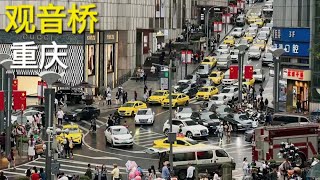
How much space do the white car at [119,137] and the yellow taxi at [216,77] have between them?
118 feet

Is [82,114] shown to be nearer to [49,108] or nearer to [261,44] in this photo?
[49,108]

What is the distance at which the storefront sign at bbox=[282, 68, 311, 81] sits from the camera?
7688 cm

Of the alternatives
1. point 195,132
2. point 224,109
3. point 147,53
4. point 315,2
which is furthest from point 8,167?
point 147,53

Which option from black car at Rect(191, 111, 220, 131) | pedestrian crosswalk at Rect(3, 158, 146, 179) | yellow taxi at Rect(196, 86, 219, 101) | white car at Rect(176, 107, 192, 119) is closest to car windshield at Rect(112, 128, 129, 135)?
pedestrian crosswalk at Rect(3, 158, 146, 179)

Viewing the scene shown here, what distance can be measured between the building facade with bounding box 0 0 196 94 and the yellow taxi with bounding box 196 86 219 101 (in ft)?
42.7

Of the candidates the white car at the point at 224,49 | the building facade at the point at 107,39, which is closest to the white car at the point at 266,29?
the white car at the point at 224,49

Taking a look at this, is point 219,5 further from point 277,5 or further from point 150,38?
point 277,5

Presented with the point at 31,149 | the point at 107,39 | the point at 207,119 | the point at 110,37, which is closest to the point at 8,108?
the point at 31,149

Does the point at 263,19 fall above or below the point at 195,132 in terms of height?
above

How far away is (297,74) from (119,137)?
2338 cm

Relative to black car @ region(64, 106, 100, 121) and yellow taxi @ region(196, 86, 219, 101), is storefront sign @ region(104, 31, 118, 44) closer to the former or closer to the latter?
yellow taxi @ region(196, 86, 219, 101)

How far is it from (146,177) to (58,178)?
15.7 ft

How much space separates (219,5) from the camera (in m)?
169

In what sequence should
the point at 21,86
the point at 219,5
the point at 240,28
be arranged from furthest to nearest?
the point at 219,5 < the point at 240,28 < the point at 21,86
